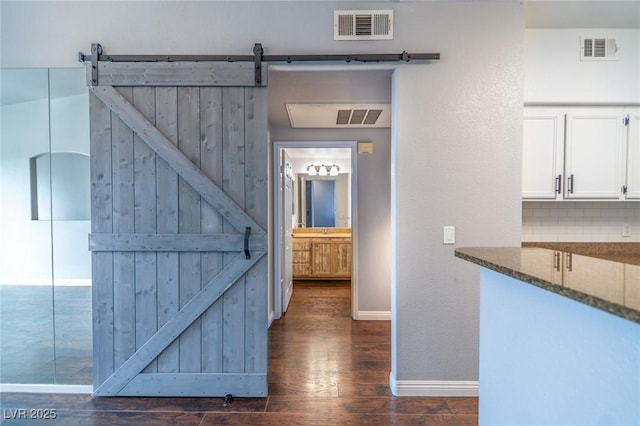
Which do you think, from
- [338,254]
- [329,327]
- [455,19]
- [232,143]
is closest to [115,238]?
[232,143]

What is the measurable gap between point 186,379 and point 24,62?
2478mm

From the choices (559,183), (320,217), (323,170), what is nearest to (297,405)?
(559,183)

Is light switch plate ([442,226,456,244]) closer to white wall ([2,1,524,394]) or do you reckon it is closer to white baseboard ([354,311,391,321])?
white wall ([2,1,524,394])

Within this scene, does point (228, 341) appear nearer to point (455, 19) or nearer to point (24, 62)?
point (24, 62)

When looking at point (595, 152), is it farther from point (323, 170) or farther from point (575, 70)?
point (323, 170)

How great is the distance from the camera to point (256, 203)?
2166 millimetres

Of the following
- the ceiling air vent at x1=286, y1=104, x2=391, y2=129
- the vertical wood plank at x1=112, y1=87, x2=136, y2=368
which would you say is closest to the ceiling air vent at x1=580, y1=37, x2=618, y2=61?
the ceiling air vent at x1=286, y1=104, x2=391, y2=129

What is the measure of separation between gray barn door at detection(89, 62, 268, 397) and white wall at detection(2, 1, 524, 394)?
1.38 ft

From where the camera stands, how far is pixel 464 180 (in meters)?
2.17

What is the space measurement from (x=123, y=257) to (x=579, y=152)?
3436 millimetres

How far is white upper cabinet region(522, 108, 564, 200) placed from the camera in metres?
2.36

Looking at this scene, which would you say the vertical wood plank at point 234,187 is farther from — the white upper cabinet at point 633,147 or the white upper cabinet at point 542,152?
the white upper cabinet at point 633,147

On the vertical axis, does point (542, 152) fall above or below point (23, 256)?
above

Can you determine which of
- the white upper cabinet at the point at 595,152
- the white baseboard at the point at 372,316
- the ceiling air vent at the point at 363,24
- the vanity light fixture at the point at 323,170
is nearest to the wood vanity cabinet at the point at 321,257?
the vanity light fixture at the point at 323,170
